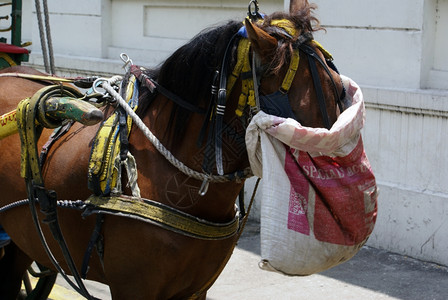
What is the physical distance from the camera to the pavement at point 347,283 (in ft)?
15.8

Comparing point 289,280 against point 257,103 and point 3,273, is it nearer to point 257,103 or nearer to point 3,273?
point 3,273

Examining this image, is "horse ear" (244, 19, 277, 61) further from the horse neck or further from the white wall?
the white wall

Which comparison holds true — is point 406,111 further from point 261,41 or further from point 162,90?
point 261,41

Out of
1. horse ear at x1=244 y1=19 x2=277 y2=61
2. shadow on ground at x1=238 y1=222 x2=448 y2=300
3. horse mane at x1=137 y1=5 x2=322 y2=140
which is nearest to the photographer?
horse ear at x1=244 y1=19 x2=277 y2=61

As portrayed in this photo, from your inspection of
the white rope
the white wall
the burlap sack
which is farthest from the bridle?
the white wall

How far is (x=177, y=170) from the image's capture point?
2.80 metres

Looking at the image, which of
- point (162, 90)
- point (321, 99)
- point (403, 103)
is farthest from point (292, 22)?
point (403, 103)

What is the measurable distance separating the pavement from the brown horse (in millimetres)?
1901

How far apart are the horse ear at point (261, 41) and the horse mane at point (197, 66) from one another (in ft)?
0.56

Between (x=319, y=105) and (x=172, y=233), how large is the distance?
786 millimetres

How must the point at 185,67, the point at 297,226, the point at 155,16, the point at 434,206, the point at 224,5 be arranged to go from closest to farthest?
1. the point at 297,226
2. the point at 185,67
3. the point at 434,206
4. the point at 224,5
5. the point at 155,16

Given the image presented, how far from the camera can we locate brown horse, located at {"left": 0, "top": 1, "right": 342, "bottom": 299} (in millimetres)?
2580

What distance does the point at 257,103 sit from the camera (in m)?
2.57

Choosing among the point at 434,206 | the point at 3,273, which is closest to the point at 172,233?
the point at 3,273
